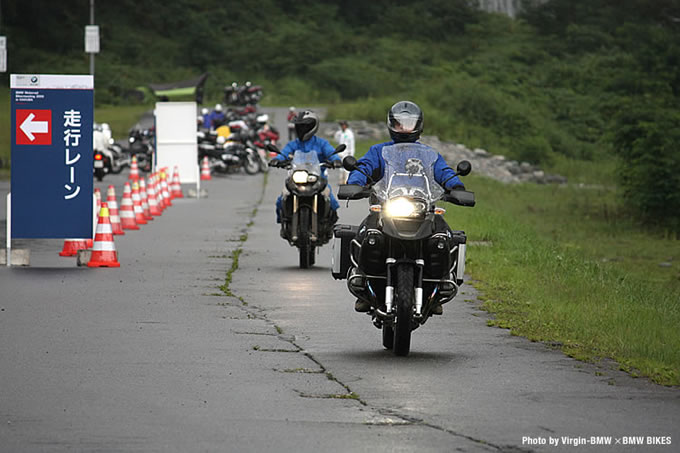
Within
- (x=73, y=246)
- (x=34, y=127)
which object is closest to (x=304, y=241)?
(x=34, y=127)

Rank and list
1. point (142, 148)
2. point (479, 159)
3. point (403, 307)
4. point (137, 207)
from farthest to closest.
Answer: point (479, 159) < point (142, 148) < point (137, 207) < point (403, 307)

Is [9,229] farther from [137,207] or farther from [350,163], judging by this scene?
[137,207]

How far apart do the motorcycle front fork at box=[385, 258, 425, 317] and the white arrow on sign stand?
8.15 metres

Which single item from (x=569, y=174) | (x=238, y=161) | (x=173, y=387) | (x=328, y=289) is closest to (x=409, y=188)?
(x=173, y=387)

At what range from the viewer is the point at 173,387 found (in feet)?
30.1

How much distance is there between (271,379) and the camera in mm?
9570

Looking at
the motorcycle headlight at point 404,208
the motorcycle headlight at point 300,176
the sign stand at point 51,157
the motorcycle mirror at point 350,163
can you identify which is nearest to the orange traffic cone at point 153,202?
the sign stand at point 51,157

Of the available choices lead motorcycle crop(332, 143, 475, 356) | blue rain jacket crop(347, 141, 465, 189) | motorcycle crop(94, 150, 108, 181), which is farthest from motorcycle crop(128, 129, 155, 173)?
lead motorcycle crop(332, 143, 475, 356)

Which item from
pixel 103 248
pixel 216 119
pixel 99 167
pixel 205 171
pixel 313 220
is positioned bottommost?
pixel 205 171

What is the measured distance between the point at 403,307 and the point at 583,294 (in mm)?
5917

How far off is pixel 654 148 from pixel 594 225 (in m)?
5.42

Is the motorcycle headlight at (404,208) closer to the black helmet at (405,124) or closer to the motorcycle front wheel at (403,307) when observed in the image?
the motorcycle front wheel at (403,307)

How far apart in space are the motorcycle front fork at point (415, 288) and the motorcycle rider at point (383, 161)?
1.29 feet

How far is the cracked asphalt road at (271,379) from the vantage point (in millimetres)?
7715
